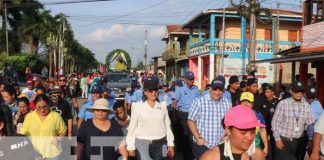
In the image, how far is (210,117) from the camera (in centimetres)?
572

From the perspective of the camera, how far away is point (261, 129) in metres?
6.22

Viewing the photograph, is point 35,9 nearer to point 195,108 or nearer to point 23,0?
point 23,0

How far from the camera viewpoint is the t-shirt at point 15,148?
4246 mm

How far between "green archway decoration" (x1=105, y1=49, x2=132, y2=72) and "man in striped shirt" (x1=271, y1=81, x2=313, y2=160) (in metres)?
32.9

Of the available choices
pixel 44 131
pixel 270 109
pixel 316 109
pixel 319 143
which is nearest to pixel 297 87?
pixel 316 109

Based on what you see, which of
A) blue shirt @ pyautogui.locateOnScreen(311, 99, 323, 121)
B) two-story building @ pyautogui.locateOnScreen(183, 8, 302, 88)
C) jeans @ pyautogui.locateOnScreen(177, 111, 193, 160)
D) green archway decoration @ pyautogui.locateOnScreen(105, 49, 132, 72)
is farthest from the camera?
green archway decoration @ pyautogui.locateOnScreen(105, 49, 132, 72)

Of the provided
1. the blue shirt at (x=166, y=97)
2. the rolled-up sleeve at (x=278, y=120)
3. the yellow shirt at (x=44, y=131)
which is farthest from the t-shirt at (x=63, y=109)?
the blue shirt at (x=166, y=97)

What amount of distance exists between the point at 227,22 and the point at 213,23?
7.10 ft

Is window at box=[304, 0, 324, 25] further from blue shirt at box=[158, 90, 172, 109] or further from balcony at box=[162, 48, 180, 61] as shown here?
balcony at box=[162, 48, 180, 61]

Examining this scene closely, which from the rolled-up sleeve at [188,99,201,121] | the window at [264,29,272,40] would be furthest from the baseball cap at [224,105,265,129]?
the window at [264,29,272,40]

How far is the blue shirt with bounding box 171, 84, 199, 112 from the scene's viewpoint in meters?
10.3

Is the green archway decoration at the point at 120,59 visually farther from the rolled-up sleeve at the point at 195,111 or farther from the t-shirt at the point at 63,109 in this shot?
the rolled-up sleeve at the point at 195,111

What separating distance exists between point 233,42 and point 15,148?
2611 cm

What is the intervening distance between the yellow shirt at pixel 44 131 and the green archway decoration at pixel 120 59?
110ft
